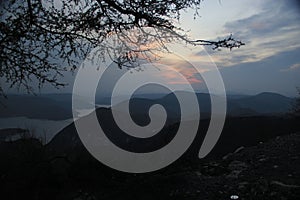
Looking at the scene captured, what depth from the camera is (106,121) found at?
2012 cm

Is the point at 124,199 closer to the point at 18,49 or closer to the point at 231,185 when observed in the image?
the point at 231,185

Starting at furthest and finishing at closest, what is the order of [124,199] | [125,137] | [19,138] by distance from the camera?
[125,137] → [19,138] → [124,199]

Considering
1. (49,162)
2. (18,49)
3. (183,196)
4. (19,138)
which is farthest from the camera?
(19,138)

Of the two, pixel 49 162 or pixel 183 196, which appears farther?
pixel 49 162

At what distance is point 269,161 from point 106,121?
15247mm

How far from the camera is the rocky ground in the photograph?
4.62m

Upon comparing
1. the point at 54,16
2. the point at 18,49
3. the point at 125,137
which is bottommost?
the point at 125,137

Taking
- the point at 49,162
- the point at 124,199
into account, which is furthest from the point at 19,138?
the point at 124,199

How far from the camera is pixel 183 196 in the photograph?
15.3 ft

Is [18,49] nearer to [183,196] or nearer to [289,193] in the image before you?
[183,196]

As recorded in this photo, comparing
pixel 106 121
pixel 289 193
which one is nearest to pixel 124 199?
pixel 289 193

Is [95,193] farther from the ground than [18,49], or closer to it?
closer to it

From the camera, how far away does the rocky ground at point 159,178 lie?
4.62 meters

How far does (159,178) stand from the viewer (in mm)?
5766
